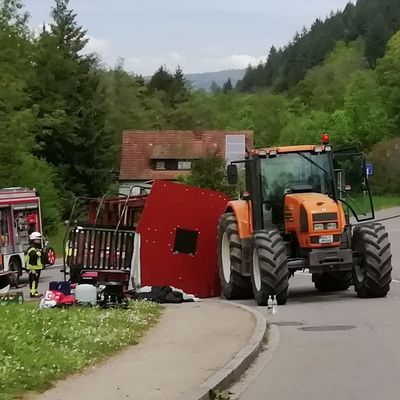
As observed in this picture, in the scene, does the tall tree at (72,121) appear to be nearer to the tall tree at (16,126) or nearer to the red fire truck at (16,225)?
the tall tree at (16,126)

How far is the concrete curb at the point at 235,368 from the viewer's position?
30.5 ft

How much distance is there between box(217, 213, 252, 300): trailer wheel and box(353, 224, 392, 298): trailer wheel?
2389mm

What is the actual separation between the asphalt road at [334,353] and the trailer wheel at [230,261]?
4.26ft

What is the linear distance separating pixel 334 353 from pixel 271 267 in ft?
18.4

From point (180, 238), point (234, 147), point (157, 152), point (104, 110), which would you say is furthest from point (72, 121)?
point (180, 238)

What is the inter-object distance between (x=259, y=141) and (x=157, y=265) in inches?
4164

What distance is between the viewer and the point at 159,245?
66.9 feet

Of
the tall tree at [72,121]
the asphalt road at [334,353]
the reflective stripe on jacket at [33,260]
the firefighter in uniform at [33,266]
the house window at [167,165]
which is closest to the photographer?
the asphalt road at [334,353]

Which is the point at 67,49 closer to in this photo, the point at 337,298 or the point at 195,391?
the point at 337,298

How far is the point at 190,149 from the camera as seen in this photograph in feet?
278

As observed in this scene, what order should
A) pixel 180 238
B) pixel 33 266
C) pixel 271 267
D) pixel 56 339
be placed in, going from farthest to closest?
pixel 33 266 < pixel 180 238 < pixel 271 267 < pixel 56 339

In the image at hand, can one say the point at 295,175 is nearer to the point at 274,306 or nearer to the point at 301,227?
the point at 301,227

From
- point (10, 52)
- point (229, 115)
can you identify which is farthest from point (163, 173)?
point (229, 115)

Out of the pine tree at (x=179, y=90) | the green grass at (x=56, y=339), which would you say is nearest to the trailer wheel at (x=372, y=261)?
the green grass at (x=56, y=339)
